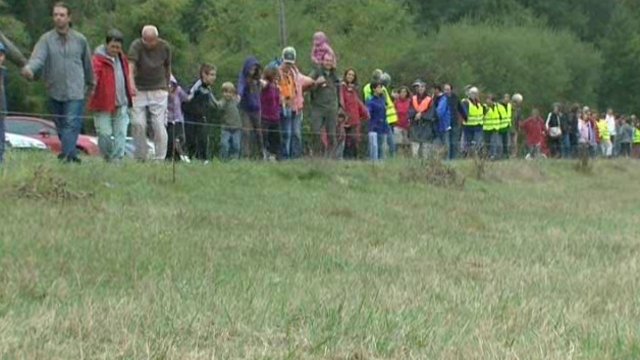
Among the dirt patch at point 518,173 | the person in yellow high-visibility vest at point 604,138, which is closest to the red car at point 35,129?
the dirt patch at point 518,173

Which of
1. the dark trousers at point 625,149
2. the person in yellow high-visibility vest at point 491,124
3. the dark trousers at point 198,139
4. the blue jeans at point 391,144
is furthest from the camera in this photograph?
the dark trousers at point 625,149

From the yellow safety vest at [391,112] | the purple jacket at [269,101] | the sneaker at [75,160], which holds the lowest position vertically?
the sneaker at [75,160]

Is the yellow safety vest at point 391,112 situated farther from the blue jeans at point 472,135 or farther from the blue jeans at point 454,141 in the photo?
the blue jeans at point 472,135

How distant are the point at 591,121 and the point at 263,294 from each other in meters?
29.6

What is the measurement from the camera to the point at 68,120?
43.8 ft

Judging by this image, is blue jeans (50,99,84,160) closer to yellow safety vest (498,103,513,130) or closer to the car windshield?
the car windshield

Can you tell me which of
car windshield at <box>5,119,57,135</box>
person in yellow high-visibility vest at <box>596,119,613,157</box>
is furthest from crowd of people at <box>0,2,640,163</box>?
person in yellow high-visibility vest at <box>596,119,613,157</box>

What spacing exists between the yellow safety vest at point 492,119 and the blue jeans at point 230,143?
33.8 ft

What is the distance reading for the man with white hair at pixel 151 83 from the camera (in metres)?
15.0

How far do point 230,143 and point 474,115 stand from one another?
9.47 m

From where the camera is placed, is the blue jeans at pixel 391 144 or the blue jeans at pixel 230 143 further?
the blue jeans at pixel 391 144

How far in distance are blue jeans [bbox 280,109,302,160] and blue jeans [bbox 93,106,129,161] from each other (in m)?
4.38

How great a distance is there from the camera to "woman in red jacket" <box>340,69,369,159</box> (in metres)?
20.6

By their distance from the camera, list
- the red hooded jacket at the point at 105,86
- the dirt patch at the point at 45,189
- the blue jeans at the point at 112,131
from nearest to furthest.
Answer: the dirt patch at the point at 45,189 → the red hooded jacket at the point at 105,86 → the blue jeans at the point at 112,131
